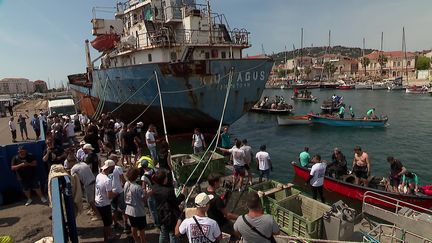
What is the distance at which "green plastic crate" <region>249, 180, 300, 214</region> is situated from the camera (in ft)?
23.8

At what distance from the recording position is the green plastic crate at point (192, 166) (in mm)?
10422

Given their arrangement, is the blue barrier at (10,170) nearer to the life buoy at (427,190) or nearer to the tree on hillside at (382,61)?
the life buoy at (427,190)

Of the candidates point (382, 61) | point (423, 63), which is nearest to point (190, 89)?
point (423, 63)

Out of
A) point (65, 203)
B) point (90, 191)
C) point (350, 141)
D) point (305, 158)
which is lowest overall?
→ point (350, 141)

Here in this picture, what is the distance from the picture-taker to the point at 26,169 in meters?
7.23

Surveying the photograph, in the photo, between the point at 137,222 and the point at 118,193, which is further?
the point at 118,193

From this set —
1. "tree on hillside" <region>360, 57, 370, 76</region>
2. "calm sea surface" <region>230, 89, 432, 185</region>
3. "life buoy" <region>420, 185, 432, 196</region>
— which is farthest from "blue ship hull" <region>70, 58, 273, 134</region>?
"tree on hillside" <region>360, 57, 370, 76</region>

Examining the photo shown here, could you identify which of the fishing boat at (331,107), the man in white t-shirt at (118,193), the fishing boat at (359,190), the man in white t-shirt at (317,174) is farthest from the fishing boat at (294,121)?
the man in white t-shirt at (118,193)

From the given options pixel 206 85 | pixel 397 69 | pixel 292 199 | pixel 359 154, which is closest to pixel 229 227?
pixel 292 199

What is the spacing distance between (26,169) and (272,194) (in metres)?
6.22

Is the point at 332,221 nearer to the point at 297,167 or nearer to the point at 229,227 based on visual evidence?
the point at 229,227

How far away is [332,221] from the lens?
6.23 m

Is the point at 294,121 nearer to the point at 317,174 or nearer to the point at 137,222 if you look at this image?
the point at 317,174

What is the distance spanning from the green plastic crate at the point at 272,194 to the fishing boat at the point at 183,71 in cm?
924
